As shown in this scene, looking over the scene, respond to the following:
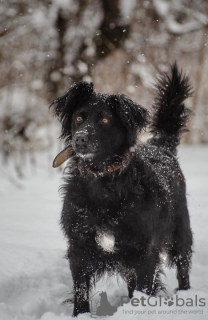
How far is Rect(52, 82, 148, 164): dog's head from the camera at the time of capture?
331 centimetres

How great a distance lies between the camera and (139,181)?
3484 millimetres

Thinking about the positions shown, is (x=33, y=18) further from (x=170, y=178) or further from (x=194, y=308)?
(x=194, y=308)

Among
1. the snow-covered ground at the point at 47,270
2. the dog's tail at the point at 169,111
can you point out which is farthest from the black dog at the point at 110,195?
the dog's tail at the point at 169,111

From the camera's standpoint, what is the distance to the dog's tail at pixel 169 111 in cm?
493

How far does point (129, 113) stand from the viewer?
11.6ft

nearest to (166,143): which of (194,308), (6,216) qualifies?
(194,308)

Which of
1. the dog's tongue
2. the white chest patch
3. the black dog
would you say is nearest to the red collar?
the black dog

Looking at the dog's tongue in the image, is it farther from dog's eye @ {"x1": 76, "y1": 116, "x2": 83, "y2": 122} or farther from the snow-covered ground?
the snow-covered ground

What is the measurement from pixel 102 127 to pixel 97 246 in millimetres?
994

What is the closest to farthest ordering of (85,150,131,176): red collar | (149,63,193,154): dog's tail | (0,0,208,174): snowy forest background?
1. (85,150,131,176): red collar
2. (149,63,193,154): dog's tail
3. (0,0,208,174): snowy forest background

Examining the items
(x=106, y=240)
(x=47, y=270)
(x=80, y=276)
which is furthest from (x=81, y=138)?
(x=47, y=270)

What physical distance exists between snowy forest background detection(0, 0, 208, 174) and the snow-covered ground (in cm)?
282

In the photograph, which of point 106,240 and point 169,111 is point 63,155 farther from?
point 169,111

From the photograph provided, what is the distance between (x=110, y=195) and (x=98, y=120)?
65 centimetres
